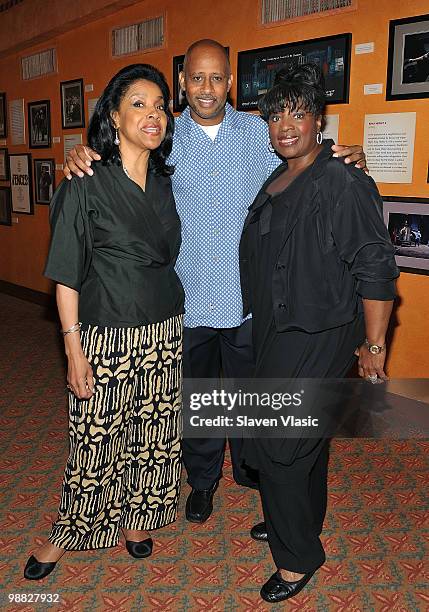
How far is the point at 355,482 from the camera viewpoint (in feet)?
10.3

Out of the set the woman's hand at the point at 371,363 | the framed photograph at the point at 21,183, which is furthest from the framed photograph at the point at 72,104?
the woman's hand at the point at 371,363

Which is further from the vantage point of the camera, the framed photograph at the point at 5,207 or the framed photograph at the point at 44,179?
the framed photograph at the point at 5,207

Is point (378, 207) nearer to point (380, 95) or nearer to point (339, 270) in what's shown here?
point (339, 270)

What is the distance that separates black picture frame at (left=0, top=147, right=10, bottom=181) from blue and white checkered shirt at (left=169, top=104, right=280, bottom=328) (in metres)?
6.41

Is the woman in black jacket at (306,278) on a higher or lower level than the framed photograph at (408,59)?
lower

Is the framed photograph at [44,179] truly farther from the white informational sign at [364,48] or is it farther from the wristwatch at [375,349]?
the wristwatch at [375,349]

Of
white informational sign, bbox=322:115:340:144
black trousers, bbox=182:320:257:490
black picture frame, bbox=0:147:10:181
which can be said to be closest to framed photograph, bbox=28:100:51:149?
black picture frame, bbox=0:147:10:181

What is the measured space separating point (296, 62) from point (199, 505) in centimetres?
262

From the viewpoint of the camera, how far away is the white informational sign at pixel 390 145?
3.81 metres

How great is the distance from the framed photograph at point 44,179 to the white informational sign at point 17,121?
0.58 meters

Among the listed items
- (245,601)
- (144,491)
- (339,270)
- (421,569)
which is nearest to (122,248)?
(339,270)

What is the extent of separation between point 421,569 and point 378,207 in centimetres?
154

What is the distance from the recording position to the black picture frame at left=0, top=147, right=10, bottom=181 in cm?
822

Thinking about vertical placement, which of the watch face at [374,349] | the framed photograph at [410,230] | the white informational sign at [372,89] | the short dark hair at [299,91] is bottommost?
the watch face at [374,349]
